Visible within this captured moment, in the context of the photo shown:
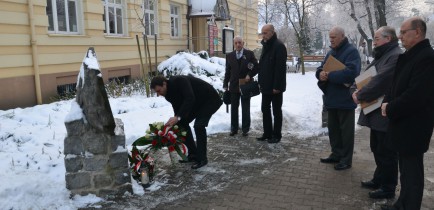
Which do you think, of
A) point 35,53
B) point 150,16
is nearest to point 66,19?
point 35,53

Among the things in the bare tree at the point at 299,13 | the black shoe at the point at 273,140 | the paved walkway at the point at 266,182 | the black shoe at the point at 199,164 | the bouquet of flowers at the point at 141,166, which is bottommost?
the paved walkway at the point at 266,182

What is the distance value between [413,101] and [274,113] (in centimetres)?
336

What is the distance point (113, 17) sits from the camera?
13000 mm

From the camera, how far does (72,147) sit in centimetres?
432

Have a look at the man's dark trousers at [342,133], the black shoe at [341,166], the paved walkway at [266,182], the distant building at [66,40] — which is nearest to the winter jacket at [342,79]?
the man's dark trousers at [342,133]

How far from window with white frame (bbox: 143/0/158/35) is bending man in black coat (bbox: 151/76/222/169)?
9863 millimetres

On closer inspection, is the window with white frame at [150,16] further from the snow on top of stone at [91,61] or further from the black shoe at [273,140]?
the snow on top of stone at [91,61]

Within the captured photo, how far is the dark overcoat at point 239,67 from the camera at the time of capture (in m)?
7.07

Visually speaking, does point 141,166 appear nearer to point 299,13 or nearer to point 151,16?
point 151,16

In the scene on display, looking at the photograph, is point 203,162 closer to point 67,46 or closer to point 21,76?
point 21,76

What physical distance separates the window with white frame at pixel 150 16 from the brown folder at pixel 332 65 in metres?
10.5

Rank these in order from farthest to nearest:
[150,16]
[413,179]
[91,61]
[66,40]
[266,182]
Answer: [150,16], [66,40], [266,182], [91,61], [413,179]

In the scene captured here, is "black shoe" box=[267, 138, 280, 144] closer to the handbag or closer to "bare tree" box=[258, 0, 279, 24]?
the handbag

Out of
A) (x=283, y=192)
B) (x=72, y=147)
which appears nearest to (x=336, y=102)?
(x=283, y=192)
